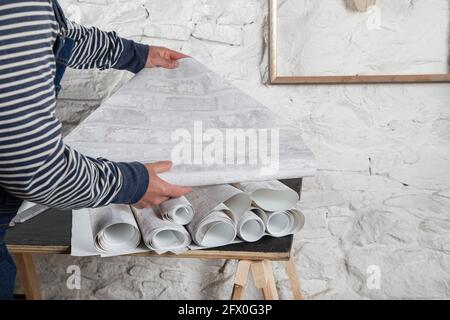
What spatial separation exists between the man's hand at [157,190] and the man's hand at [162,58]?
446 millimetres

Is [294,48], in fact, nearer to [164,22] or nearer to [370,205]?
[164,22]

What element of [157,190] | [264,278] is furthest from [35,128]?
[264,278]

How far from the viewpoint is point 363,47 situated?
1611mm

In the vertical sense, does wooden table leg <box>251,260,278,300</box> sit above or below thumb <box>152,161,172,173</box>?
below

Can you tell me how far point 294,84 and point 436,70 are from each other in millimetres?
437

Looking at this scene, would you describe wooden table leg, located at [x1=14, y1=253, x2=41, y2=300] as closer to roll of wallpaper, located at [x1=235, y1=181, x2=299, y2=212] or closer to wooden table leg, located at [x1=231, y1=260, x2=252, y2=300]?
wooden table leg, located at [x1=231, y1=260, x2=252, y2=300]

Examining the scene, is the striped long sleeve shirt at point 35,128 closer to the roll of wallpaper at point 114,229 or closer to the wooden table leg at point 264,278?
the roll of wallpaper at point 114,229

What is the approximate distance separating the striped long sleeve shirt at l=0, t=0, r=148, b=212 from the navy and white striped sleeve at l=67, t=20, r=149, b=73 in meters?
0.48

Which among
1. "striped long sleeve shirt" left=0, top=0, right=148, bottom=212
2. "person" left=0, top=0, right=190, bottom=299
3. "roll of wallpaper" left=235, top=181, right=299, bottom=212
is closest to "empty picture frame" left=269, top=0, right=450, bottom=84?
"roll of wallpaper" left=235, top=181, right=299, bottom=212

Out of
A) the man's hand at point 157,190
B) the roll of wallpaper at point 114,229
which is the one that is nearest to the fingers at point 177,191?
the man's hand at point 157,190

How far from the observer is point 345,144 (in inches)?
67.2

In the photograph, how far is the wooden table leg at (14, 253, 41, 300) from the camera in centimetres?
174

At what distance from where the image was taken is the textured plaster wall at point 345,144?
1662 mm
